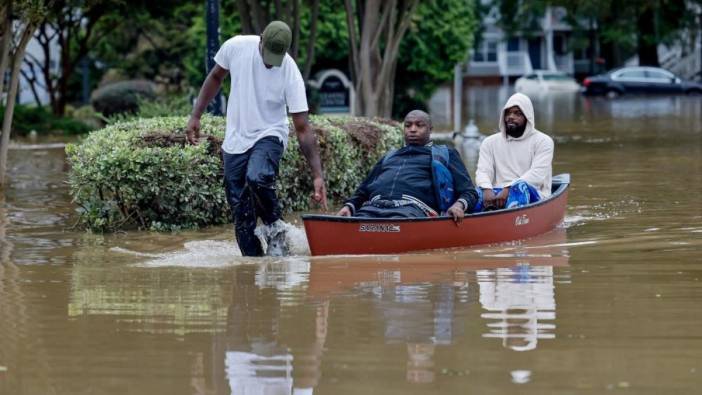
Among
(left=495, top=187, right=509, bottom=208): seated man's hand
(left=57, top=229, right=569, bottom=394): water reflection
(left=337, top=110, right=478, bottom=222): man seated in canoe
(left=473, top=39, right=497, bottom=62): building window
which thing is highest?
(left=473, top=39, right=497, bottom=62): building window

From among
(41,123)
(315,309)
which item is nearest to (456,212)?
(315,309)

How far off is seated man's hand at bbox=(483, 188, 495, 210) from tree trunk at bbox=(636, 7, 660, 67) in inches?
1885

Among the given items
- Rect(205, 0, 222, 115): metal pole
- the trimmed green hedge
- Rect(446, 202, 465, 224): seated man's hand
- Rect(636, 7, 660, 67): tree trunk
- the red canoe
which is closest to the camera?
the red canoe

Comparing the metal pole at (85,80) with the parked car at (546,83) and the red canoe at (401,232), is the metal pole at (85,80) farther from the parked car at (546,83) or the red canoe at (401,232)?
the parked car at (546,83)

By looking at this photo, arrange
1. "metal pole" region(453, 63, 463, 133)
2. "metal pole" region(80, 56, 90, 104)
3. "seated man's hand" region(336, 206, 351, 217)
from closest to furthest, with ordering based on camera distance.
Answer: "seated man's hand" region(336, 206, 351, 217) < "metal pole" region(453, 63, 463, 133) < "metal pole" region(80, 56, 90, 104)

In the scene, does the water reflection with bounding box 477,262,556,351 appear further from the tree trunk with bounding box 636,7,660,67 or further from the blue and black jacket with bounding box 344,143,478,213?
the tree trunk with bounding box 636,7,660,67

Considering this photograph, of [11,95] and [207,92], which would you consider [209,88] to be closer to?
[207,92]

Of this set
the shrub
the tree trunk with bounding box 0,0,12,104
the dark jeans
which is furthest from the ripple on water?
the shrub

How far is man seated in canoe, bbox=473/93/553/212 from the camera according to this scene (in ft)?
43.5

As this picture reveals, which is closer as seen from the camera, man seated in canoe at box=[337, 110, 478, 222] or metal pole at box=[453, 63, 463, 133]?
man seated in canoe at box=[337, 110, 478, 222]

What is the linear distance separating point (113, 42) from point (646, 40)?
1140 inches

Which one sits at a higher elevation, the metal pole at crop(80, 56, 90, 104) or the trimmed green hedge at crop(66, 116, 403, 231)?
the metal pole at crop(80, 56, 90, 104)

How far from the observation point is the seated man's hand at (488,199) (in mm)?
13211

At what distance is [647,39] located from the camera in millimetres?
62969
